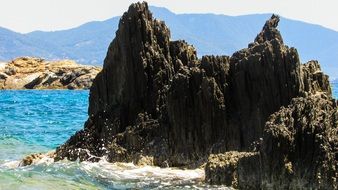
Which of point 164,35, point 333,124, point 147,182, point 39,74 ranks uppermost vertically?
point 39,74

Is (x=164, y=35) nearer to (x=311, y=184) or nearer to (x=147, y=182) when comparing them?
(x=147, y=182)

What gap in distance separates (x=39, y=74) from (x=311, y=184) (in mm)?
128257

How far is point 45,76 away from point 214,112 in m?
120

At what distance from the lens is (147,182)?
2028 centimetres

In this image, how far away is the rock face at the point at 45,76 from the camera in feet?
453

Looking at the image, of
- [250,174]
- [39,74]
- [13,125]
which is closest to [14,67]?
[39,74]

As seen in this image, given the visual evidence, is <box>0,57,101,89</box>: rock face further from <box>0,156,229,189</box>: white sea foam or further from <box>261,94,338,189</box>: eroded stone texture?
<box>261,94,338,189</box>: eroded stone texture

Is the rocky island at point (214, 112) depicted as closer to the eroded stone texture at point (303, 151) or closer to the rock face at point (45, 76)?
the eroded stone texture at point (303, 151)

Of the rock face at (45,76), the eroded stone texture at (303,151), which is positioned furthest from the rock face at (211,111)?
the rock face at (45,76)

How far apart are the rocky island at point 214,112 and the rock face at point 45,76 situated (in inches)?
4379

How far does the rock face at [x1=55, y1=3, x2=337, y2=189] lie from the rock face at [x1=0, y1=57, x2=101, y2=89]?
Answer: 111 metres

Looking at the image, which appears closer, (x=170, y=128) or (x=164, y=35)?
(x=170, y=128)

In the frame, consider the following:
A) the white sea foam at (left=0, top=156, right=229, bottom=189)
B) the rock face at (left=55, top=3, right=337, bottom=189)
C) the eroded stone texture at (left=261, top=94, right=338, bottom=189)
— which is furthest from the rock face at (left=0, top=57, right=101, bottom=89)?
the eroded stone texture at (left=261, top=94, right=338, bottom=189)

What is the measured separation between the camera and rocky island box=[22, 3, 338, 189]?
17.9 meters
